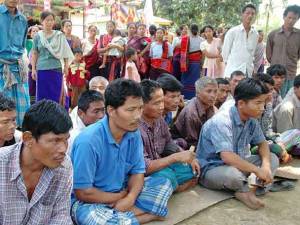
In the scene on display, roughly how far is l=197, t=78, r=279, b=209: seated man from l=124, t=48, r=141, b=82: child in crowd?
3952 millimetres

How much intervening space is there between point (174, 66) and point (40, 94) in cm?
351

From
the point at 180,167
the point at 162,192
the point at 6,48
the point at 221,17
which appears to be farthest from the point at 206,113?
the point at 221,17

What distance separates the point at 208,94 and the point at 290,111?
1221mm

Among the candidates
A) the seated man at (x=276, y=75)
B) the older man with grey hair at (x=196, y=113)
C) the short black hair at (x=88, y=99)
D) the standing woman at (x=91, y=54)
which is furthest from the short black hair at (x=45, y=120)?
the standing woman at (x=91, y=54)

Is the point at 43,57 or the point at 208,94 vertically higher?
the point at 43,57

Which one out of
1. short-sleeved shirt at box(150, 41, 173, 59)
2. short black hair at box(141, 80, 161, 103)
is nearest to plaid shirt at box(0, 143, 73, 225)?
short black hair at box(141, 80, 161, 103)

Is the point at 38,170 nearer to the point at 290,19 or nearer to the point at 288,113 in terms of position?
the point at 288,113

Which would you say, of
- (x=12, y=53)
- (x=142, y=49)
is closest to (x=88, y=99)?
(x=12, y=53)

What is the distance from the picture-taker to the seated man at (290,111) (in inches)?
177

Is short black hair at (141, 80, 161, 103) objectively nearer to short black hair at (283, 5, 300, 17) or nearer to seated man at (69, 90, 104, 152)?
seated man at (69, 90, 104, 152)

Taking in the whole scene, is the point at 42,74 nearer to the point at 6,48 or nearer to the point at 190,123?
the point at 6,48

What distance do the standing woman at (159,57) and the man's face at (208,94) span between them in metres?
4.14

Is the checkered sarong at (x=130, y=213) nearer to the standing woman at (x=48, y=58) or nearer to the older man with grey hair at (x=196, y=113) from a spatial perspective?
the older man with grey hair at (x=196, y=113)

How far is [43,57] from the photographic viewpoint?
538 cm
